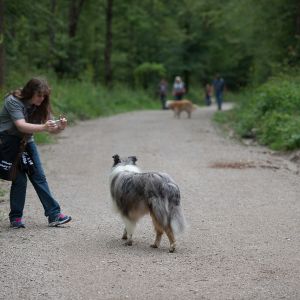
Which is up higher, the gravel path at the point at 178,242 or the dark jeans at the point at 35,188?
the dark jeans at the point at 35,188

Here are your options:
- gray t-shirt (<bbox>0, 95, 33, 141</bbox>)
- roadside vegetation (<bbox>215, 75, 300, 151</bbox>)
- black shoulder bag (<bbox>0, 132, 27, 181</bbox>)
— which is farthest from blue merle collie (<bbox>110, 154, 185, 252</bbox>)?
roadside vegetation (<bbox>215, 75, 300, 151</bbox>)

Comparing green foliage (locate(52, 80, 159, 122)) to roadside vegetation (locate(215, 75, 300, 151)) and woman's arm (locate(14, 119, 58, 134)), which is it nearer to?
roadside vegetation (locate(215, 75, 300, 151))

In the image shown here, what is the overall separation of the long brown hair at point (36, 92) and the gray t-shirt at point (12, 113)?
0.33 ft

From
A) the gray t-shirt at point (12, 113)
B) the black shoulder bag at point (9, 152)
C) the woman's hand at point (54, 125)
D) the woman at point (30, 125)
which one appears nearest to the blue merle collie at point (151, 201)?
the woman's hand at point (54, 125)

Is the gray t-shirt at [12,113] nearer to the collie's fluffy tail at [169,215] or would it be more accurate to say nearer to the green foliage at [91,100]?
the collie's fluffy tail at [169,215]

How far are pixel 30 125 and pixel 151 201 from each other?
175 cm

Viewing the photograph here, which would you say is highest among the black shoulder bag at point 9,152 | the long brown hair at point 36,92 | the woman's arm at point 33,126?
the long brown hair at point 36,92

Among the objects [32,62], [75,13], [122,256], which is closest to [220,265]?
[122,256]

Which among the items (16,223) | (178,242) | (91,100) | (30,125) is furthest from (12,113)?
(91,100)

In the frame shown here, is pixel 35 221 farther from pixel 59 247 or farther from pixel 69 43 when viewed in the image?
pixel 69 43

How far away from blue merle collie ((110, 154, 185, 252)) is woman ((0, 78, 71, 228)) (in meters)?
1.03

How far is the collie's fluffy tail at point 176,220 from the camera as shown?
6.73 metres

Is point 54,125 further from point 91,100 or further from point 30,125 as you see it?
point 91,100

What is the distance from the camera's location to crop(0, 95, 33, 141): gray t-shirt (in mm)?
7214
